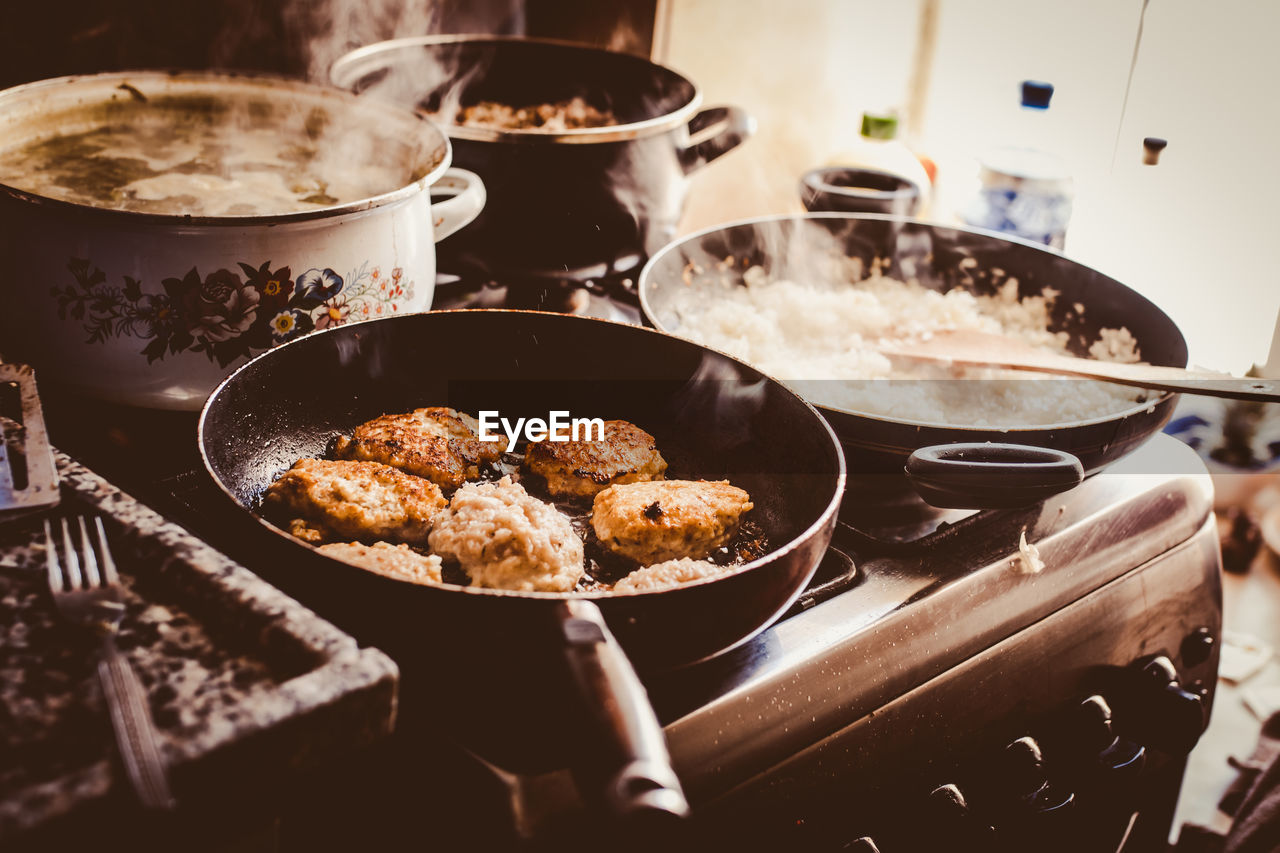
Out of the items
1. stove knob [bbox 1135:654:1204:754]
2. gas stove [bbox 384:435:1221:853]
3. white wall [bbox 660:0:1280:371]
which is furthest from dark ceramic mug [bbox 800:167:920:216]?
stove knob [bbox 1135:654:1204:754]

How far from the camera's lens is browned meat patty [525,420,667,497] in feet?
3.27

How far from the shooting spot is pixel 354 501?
0.89 metres

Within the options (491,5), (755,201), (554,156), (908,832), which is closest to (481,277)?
(554,156)

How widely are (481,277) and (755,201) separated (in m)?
1.34

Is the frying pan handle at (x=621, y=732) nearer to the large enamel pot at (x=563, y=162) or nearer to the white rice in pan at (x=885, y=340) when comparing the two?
the white rice in pan at (x=885, y=340)

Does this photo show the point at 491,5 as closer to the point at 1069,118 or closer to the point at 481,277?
the point at 481,277

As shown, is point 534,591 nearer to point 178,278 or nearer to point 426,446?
point 426,446

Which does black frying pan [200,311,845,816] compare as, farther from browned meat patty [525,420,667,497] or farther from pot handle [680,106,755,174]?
pot handle [680,106,755,174]

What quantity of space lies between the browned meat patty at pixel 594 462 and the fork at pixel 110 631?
0.44 m

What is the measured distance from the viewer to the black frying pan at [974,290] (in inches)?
36.5

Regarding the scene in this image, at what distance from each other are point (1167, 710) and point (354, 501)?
877 millimetres

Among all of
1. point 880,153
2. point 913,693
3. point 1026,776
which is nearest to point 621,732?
point 913,693

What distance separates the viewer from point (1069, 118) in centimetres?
236

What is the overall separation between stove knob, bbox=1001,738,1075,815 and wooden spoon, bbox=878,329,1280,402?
44cm
